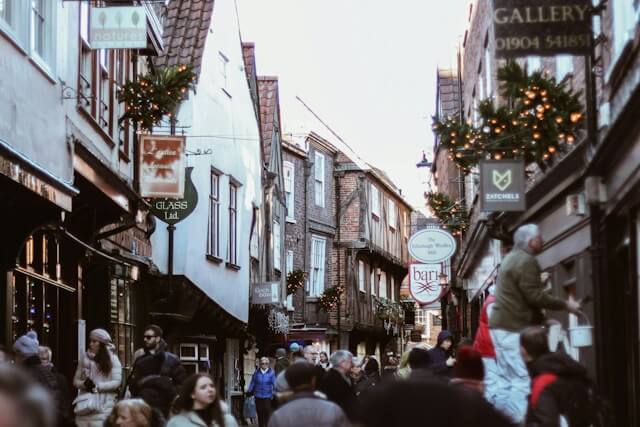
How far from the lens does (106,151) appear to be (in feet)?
60.7

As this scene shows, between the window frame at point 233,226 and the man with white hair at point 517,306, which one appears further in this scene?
the window frame at point 233,226

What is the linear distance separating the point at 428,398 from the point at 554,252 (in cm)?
1424

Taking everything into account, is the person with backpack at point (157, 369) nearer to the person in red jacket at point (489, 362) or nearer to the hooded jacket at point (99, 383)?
the hooded jacket at point (99, 383)

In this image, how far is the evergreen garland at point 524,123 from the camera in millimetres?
13211

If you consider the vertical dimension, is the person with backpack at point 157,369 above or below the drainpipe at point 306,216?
below

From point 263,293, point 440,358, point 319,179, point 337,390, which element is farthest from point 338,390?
point 319,179


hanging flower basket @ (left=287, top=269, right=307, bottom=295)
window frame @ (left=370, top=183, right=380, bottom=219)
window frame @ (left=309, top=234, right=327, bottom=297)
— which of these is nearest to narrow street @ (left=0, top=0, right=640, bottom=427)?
hanging flower basket @ (left=287, top=269, right=307, bottom=295)

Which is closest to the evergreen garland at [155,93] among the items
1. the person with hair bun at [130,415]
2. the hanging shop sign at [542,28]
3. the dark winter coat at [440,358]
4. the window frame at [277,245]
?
the dark winter coat at [440,358]

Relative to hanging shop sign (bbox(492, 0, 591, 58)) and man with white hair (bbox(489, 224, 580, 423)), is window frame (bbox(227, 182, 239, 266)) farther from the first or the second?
man with white hair (bbox(489, 224, 580, 423))

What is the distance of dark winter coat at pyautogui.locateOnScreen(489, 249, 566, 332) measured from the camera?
9711mm

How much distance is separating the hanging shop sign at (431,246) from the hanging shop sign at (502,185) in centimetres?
659

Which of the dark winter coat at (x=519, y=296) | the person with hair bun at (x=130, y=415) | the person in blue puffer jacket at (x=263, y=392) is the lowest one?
the person in blue puffer jacket at (x=263, y=392)

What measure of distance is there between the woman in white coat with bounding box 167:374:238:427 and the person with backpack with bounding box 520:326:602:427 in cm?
255

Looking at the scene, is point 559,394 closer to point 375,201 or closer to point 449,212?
point 449,212
